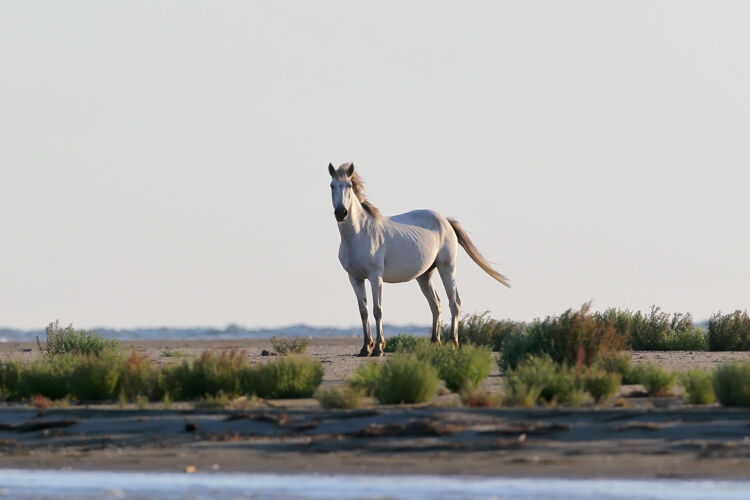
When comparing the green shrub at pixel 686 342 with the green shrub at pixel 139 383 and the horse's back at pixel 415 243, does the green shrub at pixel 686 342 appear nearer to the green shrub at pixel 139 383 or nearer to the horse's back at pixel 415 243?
the horse's back at pixel 415 243

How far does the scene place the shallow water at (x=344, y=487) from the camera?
35.5 ft

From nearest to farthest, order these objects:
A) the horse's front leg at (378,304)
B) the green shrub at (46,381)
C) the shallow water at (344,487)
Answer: the shallow water at (344,487) → the green shrub at (46,381) → the horse's front leg at (378,304)

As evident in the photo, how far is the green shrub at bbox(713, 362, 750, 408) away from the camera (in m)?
14.9

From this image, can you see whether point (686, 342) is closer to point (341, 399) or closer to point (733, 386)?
point (733, 386)

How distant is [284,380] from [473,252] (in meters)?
11.6

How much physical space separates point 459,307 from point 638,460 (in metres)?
15.3

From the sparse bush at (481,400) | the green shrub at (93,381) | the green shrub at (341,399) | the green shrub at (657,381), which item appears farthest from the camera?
the green shrub at (93,381)

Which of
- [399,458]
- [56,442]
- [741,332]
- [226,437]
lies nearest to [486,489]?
[399,458]

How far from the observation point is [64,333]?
26.9 metres

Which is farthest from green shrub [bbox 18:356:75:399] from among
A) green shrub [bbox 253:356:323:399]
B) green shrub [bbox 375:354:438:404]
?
green shrub [bbox 375:354:438:404]

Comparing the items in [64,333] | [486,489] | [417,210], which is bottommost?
[486,489]

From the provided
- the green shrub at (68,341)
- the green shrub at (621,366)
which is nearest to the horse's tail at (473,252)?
the green shrub at (68,341)

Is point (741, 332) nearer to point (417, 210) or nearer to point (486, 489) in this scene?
point (417, 210)

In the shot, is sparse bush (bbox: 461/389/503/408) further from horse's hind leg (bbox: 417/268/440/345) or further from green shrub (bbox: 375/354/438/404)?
horse's hind leg (bbox: 417/268/440/345)
